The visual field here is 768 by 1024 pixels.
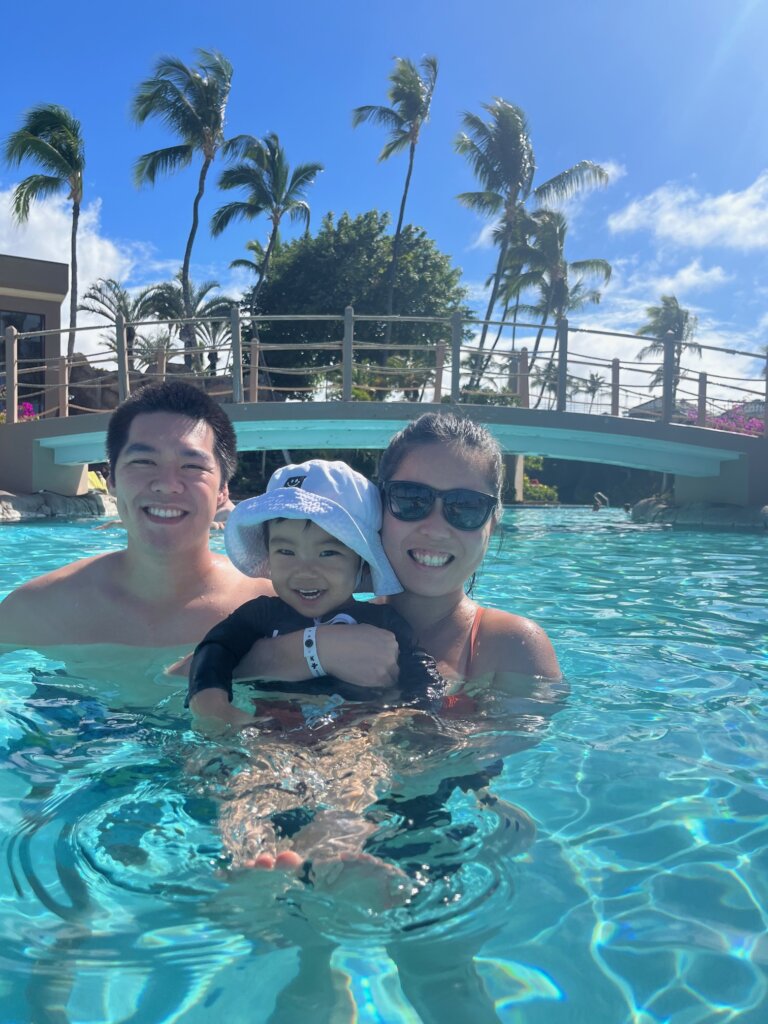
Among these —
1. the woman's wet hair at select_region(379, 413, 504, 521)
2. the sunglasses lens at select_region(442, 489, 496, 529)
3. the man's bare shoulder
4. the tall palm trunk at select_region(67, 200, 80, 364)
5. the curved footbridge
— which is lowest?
the man's bare shoulder

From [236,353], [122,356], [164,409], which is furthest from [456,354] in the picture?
[164,409]

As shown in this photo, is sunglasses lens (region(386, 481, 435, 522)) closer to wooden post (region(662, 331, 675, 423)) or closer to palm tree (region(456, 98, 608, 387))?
wooden post (region(662, 331, 675, 423))

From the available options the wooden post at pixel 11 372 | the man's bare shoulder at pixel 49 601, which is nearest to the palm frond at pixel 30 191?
the wooden post at pixel 11 372

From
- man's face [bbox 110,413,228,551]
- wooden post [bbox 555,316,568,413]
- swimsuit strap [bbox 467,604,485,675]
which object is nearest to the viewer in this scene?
swimsuit strap [bbox 467,604,485,675]

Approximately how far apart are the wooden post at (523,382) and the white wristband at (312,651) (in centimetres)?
1227

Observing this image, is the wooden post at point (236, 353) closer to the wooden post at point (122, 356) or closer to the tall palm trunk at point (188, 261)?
the wooden post at point (122, 356)

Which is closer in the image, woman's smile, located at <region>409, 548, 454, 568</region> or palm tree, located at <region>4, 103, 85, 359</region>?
woman's smile, located at <region>409, 548, 454, 568</region>

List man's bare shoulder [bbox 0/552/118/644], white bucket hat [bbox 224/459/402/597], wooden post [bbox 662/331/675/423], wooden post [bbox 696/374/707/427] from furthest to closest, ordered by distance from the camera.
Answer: wooden post [bbox 696/374/707/427], wooden post [bbox 662/331/675/423], man's bare shoulder [bbox 0/552/118/644], white bucket hat [bbox 224/459/402/597]

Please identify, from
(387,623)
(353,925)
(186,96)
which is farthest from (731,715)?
(186,96)

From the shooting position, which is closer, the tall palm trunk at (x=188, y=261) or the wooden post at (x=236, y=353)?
the wooden post at (x=236, y=353)

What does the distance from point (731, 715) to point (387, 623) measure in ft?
4.93

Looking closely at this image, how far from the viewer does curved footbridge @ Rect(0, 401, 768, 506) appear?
43.9 ft

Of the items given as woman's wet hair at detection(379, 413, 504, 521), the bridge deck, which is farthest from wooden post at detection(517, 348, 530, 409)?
woman's wet hair at detection(379, 413, 504, 521)

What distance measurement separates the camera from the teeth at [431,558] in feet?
7.91
